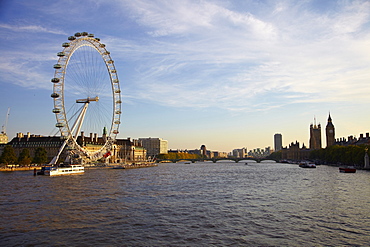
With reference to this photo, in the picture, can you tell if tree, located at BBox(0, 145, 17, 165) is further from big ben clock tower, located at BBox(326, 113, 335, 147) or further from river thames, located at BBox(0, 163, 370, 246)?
big ben clock tower, located at BBox(326, 113, 335, 147)

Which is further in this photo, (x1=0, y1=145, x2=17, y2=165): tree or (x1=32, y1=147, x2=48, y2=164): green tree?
(x1=32, y1=147, x2=48, y2=164): green tree

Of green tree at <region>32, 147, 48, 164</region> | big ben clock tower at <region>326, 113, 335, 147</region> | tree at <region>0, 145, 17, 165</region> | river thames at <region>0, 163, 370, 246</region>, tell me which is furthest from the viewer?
big ben clock tower at <region>326, 113, 335, 147</region>

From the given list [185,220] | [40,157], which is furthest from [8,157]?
[185,220]

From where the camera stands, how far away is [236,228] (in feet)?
66.1

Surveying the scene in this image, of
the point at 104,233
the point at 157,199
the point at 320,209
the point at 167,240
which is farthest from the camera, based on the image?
the point at 157,199

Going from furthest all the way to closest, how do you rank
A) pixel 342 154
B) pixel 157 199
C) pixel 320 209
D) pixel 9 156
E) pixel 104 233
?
pixel 342 154
pixel 9 156
pixel 157 199
pixel 320 209
pixel 104 233

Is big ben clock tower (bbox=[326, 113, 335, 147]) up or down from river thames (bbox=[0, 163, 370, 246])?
up

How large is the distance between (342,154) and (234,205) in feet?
291

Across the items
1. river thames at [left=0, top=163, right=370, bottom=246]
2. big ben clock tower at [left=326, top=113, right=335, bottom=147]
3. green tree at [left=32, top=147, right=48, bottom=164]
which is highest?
big ben clock tower at [left=326, top=113, right=335, bottom=147]

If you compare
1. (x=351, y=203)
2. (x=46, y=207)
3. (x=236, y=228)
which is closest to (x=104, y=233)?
(x=236, y=228)

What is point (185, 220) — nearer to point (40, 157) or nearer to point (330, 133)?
point (40, 157)

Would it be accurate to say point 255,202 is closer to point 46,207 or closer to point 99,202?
point 99,202

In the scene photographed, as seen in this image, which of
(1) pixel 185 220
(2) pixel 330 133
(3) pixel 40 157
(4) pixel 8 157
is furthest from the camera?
(2) pixel 330 133

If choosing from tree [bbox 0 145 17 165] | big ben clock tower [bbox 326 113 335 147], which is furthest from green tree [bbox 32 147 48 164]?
big ben clock tower [bbox 326 113 335 147]
